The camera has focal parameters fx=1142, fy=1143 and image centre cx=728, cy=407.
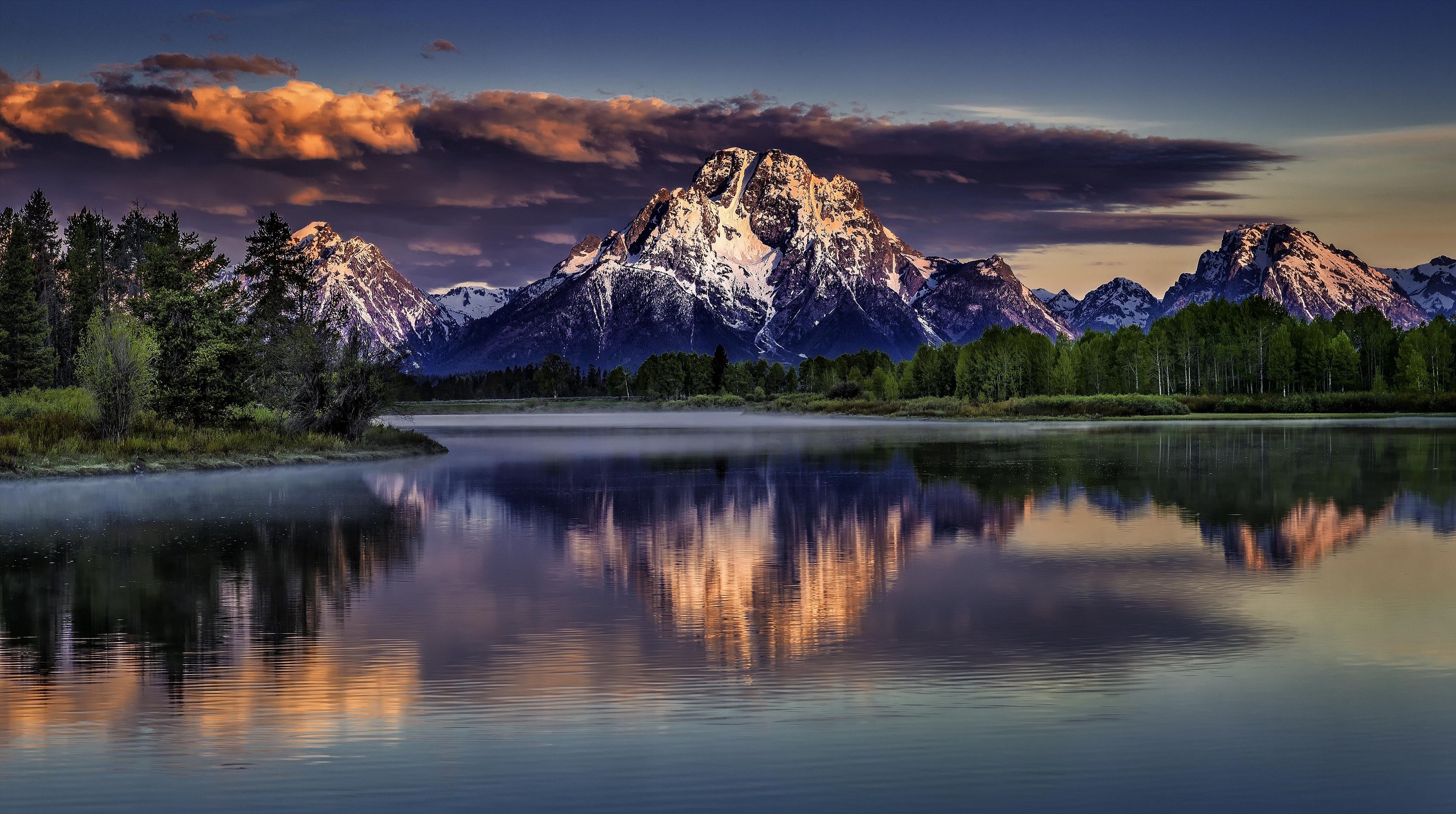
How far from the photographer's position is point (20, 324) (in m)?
81.8

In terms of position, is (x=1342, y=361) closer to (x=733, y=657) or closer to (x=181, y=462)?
(x=181, y=462)

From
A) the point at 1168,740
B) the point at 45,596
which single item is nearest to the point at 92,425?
the point at 45,596

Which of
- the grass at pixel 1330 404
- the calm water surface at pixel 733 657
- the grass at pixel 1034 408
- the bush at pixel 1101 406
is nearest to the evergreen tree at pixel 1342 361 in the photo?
the grass at pixel 1330 404

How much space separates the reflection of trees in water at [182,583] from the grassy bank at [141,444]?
16421mm

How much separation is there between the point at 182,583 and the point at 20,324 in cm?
7449

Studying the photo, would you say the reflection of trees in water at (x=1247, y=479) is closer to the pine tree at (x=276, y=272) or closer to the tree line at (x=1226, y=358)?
the pine tree at (x=276, y=272)

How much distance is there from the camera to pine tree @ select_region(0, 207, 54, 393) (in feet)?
265

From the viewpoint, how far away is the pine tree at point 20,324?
8075cm

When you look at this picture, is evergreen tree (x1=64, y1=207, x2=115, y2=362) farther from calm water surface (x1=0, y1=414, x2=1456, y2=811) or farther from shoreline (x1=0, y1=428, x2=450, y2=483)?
calm water surface (x1=0, y1=414, x2=1456, y2=811)

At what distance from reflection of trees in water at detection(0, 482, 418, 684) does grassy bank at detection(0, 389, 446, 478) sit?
16421mm

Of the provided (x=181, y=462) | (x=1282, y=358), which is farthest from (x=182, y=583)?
(x=1282, y=358)

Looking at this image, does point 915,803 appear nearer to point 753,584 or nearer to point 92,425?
point 753,584

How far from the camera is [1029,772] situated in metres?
10.1

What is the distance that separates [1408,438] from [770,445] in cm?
4053
